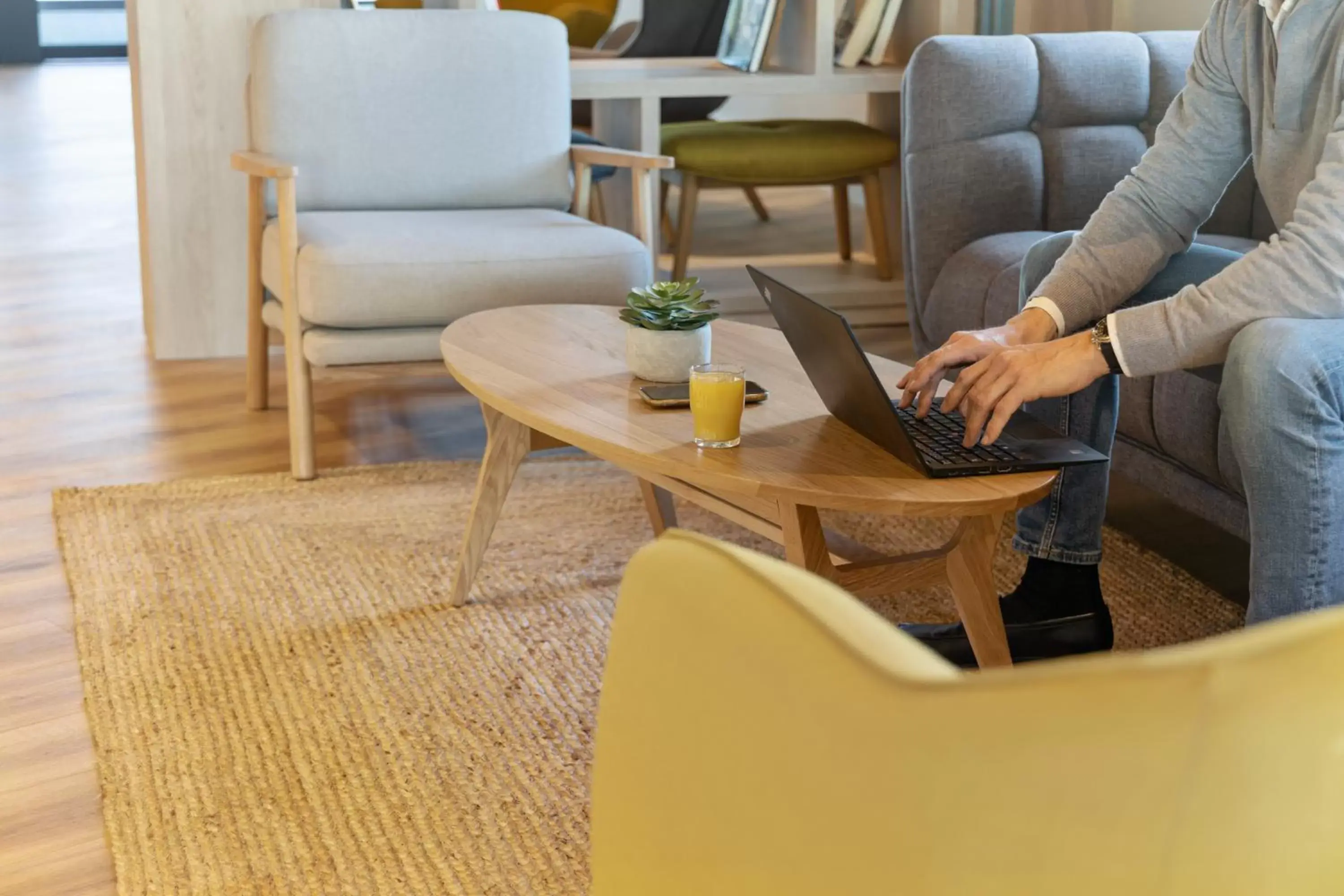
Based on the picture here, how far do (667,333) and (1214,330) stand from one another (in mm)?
640

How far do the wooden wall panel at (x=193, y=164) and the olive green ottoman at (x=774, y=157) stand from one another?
1001 mm

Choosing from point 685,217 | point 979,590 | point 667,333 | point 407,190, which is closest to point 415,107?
point 407,190

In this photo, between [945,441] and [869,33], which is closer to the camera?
[945,441]

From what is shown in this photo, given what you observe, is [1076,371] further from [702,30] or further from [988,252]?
[702,30]

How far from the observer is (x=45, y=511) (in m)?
2.60

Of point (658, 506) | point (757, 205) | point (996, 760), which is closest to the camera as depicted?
point (996, 760)

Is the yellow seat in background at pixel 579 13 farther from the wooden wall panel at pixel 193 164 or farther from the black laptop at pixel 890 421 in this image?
the black laptop at pixel 890 421

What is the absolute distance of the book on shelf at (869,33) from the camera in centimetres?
397

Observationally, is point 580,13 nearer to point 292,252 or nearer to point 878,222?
point 878,222

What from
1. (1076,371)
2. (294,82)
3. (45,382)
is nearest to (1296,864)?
(1076,371)

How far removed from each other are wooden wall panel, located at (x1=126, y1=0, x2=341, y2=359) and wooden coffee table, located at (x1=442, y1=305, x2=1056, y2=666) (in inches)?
62.3

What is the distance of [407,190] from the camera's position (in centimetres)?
318

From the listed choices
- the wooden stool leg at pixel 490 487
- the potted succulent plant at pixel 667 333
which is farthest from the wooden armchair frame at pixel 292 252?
the potted succulent plant at pixel 667 333

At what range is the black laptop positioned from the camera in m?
1.50
